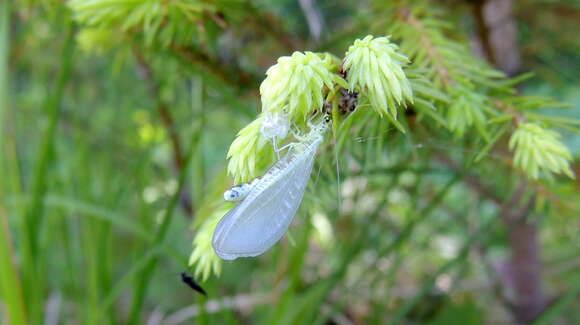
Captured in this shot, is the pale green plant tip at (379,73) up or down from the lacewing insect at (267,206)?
up

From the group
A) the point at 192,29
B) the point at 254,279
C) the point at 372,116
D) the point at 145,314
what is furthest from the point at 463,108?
the point at 145,314

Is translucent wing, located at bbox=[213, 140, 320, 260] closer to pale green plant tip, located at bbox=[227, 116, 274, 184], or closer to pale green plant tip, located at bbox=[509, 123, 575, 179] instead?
pale green plant tip, located at bbox=[227, 116, 274, 184]

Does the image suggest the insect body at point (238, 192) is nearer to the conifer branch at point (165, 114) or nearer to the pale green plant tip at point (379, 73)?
the pale green plant tip at point (379, 73)

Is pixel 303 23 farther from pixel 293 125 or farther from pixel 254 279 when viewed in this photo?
pixel 293 125

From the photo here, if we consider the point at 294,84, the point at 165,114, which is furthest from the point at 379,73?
the point at 165,114

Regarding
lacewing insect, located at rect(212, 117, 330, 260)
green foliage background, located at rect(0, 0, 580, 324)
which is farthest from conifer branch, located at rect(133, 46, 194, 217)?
lacewing insect, located at rect(212, 117, 330, 260)

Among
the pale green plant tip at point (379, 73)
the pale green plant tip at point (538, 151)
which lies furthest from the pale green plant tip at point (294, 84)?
the pale green plant tip at point (538, 151)

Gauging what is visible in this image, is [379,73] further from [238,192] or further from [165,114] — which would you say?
[165,114]

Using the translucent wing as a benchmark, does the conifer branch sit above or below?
above
